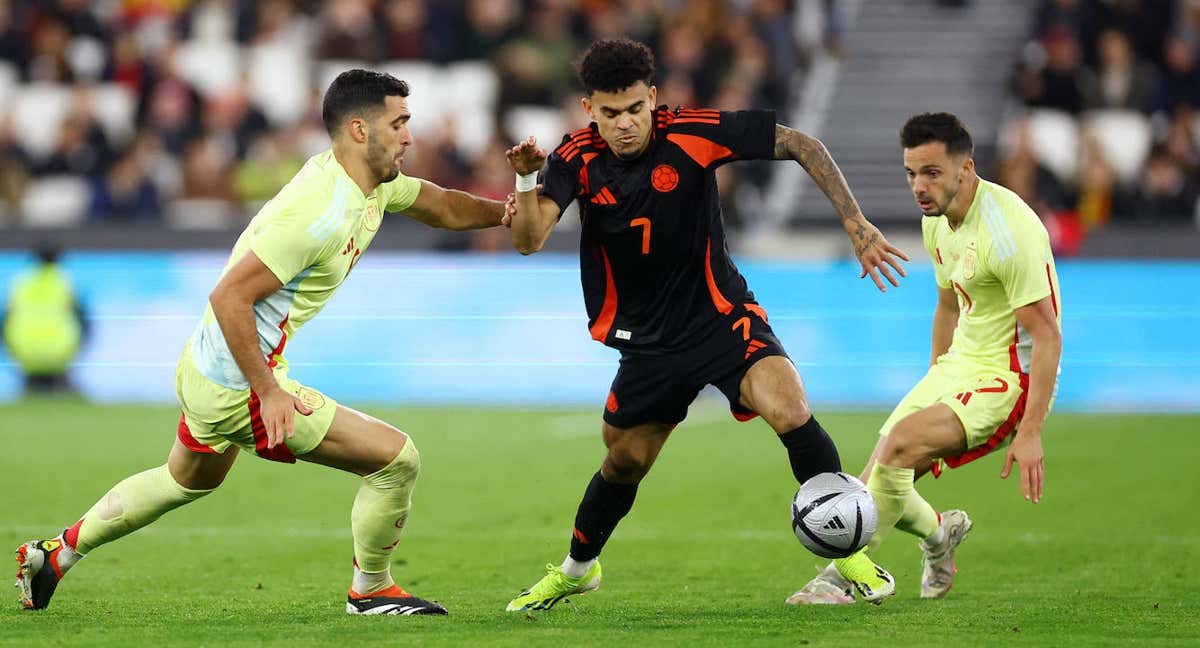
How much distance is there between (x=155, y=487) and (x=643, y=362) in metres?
2.07

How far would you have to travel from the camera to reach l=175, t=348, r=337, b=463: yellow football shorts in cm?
681

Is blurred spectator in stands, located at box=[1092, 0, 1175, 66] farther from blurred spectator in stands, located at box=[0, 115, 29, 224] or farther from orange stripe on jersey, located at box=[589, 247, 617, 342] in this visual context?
orange stripe on jersey, located at box=[589, 247, 617, 342]

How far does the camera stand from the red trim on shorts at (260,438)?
22.4 ft

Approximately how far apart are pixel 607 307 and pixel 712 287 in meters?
0.46

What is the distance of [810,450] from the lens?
23.0 feet

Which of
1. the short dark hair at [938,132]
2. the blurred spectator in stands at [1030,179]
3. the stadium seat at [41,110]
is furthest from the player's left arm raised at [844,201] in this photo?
the stadium seat at [41,110]

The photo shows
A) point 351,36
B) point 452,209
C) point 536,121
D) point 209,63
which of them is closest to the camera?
point 452,209

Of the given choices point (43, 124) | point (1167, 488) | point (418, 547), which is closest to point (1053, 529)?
point (1167, 488)

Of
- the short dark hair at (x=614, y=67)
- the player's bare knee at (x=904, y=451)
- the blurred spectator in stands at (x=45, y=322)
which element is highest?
the short dark hair at (x=614, y=67)

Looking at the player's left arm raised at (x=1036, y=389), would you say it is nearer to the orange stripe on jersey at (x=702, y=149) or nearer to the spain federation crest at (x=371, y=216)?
the orange stripe on jersey at (x=702, y=149)

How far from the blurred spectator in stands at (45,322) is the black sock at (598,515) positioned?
10.2 metres

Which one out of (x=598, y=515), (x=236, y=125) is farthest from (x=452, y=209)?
(x=236, y=125)

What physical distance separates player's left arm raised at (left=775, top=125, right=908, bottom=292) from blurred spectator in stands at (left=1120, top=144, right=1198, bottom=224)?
1339 centimetres

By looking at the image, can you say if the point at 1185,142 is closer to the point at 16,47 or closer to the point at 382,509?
the point at 16,47
